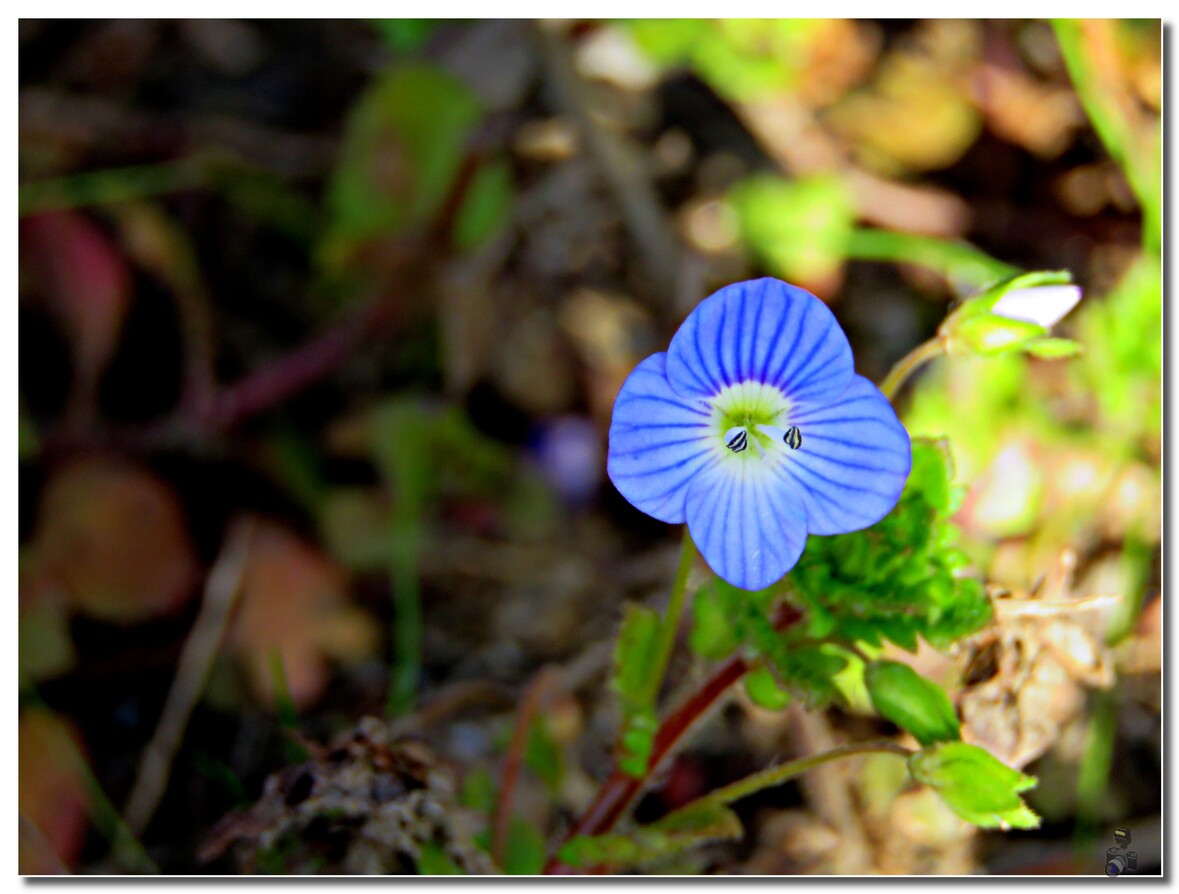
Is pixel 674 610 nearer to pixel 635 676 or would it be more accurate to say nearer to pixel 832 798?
pixel 635 676

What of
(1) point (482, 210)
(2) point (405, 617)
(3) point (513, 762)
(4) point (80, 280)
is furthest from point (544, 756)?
(4) point (80, 280)

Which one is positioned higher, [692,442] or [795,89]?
[795,89]

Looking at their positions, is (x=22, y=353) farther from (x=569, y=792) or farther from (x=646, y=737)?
(x=646, y=737)

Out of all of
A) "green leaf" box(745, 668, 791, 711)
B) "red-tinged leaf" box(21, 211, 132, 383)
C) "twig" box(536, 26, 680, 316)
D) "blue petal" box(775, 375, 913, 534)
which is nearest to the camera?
"blue petal" box(775, 375, 913, 534)

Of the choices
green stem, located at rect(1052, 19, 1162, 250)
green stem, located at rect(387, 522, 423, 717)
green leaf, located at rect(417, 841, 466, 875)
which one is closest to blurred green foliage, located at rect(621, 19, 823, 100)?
green stem, located at rect(1052, 19, 1162, 250)

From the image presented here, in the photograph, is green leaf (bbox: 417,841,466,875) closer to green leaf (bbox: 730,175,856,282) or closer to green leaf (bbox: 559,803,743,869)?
green leaf (bbox: 559,803,743,869)

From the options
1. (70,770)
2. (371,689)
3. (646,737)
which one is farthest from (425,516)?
(646,737)
